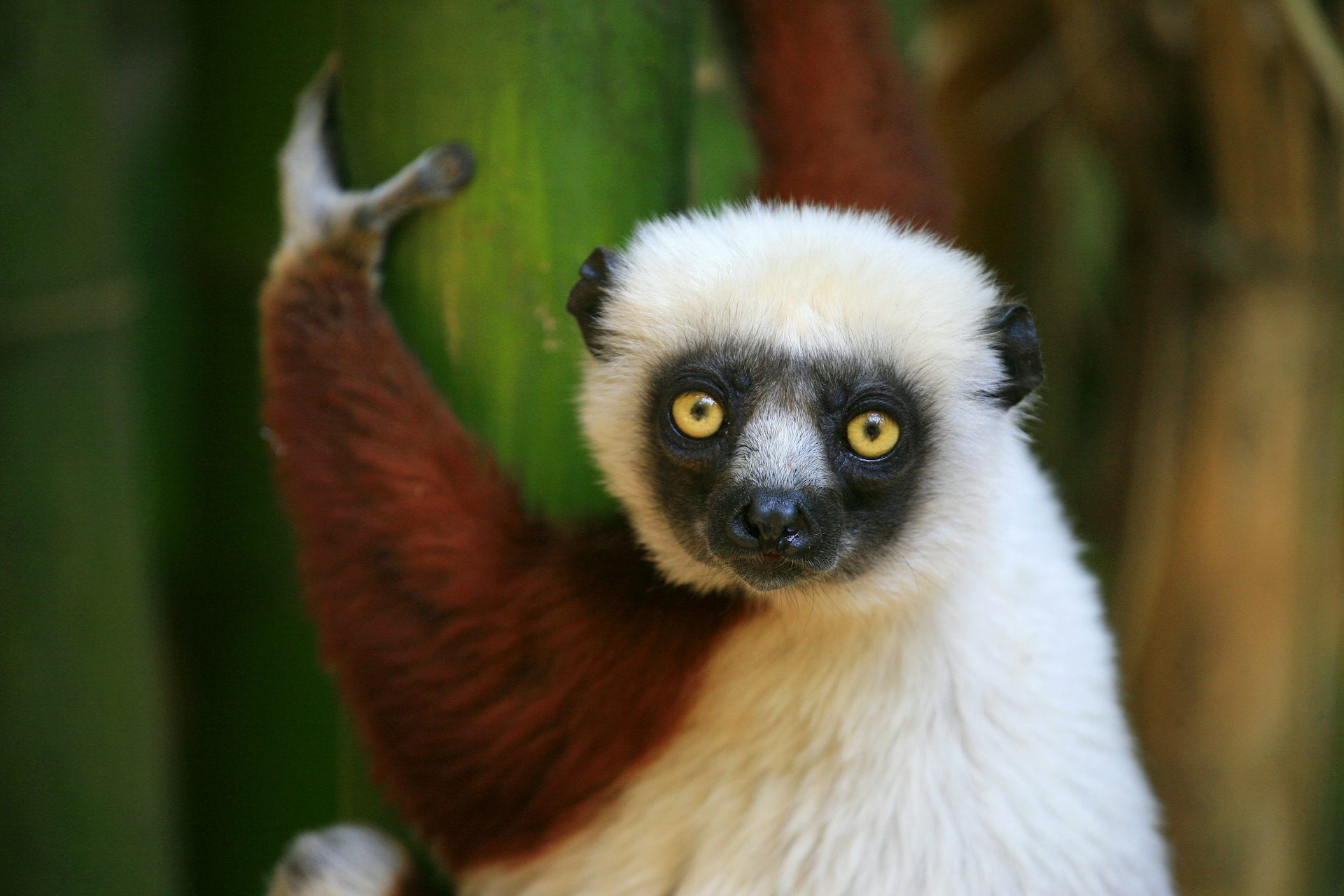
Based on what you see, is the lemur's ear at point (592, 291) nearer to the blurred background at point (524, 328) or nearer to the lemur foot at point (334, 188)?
the blurred background at point (524, 328)

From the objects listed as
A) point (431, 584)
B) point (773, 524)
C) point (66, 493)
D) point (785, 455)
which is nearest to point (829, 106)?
point (785, 455)

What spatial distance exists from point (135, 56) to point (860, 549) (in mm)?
3271

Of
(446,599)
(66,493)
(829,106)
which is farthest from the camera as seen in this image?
(829,106)

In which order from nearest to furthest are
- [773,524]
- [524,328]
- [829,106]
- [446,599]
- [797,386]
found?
1. [773,524]
2. [797,386]
3. [524,328]
4. [446,599]
5. [829,106]

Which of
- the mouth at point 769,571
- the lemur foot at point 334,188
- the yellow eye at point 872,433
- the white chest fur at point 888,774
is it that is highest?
the lemur foot at point 334,188

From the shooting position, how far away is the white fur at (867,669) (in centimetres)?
181

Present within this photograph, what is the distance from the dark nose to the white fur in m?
0.15

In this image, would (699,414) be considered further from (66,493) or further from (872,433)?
(66,493)

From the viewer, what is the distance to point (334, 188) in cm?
201

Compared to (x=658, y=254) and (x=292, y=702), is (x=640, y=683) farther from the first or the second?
(x=292, y=702)

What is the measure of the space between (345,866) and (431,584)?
52cm

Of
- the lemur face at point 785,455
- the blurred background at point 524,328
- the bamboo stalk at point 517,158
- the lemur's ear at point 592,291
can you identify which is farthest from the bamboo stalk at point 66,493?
the lemur face at point 785,455

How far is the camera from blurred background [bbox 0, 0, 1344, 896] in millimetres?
1871

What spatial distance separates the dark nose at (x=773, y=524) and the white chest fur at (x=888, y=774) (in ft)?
0.92
